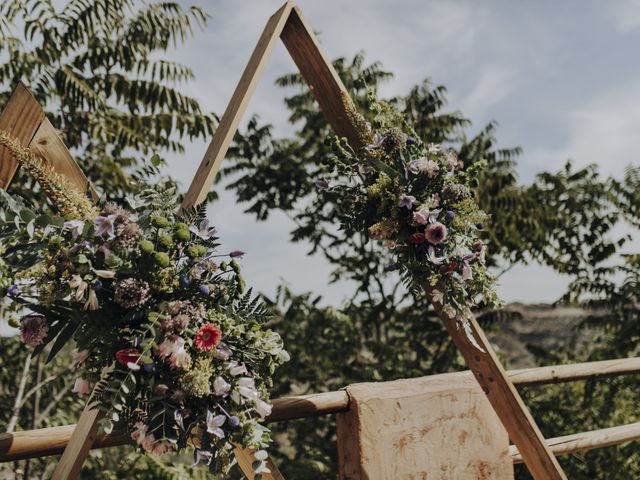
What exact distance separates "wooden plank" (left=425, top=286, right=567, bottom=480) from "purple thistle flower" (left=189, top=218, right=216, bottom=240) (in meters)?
0.99

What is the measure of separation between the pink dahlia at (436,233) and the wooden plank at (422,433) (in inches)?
22.8

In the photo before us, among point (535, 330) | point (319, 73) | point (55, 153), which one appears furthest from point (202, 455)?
point (535, 330)

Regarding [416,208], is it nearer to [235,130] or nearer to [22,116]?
[235,130]

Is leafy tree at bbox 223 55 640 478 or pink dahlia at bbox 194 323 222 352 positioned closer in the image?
pink dahlia at bbox 194 323 222 352

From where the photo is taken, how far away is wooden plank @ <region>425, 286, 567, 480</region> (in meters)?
2.47

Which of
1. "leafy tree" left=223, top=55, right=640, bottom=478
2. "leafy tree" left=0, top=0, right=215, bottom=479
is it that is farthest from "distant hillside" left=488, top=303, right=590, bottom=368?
"leafy tree" left=0, top=0, right=215, bottom=479

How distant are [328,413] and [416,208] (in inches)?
29.4

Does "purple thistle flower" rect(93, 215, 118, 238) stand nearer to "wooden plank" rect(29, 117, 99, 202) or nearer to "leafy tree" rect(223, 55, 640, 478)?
"wooden plank" rect(29, 117, 99, 202)

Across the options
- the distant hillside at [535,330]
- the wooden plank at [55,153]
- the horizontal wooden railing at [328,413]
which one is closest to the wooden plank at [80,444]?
the horizontal wooden railing at [328,413]

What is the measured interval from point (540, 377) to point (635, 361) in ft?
2.52

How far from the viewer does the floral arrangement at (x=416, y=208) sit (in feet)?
7.54

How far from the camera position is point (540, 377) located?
2844 mm

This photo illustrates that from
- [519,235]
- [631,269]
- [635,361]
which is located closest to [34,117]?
[635,361]

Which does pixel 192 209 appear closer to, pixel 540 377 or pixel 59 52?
pixel 540 377
